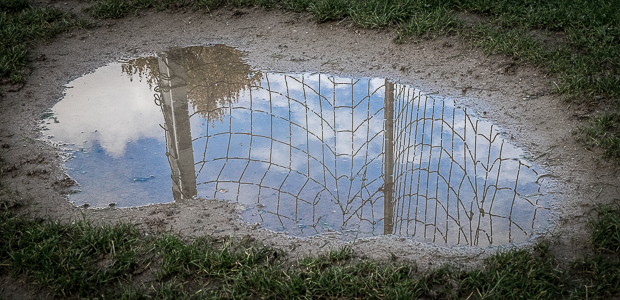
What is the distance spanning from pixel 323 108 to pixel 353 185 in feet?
3.87

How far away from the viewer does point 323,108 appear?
468cm

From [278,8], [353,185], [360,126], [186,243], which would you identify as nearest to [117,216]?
[186,243]

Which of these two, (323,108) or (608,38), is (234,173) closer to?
(323,108)

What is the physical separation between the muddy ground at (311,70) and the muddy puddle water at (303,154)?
0.13m

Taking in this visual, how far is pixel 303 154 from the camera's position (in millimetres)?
4004

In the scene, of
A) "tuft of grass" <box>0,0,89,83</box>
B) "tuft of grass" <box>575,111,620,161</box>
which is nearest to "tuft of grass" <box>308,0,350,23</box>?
"tuft of grass" <box>0,0,89,83</box>

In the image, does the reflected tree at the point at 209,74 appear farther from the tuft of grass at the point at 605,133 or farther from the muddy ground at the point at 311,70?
the tuft of grass at the point at 605,133

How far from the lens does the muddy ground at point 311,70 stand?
128 inches

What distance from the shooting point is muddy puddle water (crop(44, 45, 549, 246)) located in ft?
11.2

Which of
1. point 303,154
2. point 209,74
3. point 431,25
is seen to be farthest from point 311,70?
point 303,154

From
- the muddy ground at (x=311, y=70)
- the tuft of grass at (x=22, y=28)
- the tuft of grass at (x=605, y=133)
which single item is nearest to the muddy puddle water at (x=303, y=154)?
the muddy ground at (x=311, y=70)

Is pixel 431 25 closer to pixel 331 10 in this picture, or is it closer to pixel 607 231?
pixel 331 10

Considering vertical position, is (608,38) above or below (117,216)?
above

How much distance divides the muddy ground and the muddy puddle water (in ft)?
0.43
